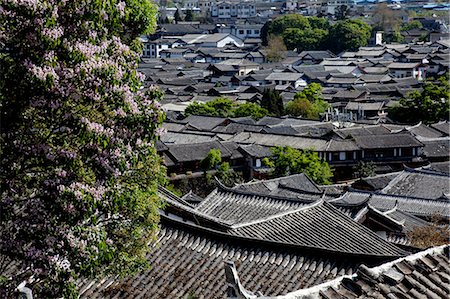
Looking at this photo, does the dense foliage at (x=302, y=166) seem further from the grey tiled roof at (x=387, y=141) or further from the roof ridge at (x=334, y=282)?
the roof ridge at (x=334, y=282)

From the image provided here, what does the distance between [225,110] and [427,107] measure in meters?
14.0

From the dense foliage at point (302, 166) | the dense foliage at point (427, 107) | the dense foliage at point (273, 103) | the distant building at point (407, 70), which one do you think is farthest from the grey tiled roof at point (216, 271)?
the distant building at point (407, 70)

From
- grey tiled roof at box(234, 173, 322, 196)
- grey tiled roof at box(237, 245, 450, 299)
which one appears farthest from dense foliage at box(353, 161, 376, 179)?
grey tiled roof at box(237, 245, 450, 299)

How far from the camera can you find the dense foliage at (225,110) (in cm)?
5003

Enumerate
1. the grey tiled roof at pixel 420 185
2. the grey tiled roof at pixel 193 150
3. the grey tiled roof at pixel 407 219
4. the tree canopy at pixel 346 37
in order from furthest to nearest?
the tree canopy at pixel 346 37, the grey tiled roof at pixel 193 150, the grey tiled roof at pixel 420 185, the grey tiled roof at pixel 407 219

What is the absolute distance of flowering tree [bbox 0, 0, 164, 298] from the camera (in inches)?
243

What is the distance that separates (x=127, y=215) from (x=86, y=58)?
1764 mm

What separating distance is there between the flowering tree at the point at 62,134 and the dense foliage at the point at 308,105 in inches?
1752

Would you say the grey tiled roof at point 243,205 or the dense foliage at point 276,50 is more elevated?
the grey tiled roof at point 243,205

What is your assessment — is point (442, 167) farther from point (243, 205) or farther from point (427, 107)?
point (243, 205)

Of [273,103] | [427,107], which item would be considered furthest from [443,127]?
[273,103]

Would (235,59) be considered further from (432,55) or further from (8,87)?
(8,87)

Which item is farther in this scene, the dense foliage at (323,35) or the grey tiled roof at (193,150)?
the dense foliage at (323,35)

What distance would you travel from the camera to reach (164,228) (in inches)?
381
